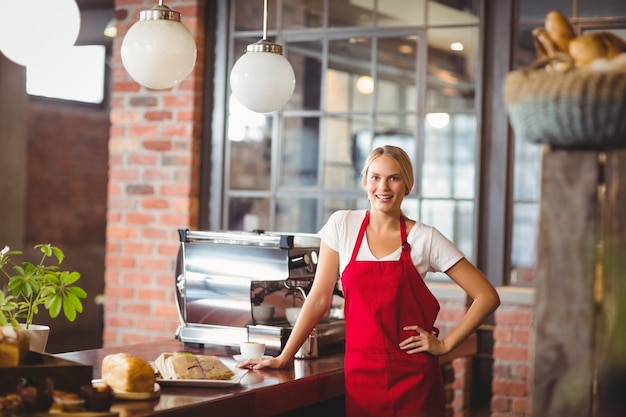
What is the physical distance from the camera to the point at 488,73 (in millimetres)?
4688

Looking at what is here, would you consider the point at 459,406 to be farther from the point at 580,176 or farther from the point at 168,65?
the point at 580,176

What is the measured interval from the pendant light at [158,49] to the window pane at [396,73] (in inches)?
77.5

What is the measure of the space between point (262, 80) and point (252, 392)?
1.05 m

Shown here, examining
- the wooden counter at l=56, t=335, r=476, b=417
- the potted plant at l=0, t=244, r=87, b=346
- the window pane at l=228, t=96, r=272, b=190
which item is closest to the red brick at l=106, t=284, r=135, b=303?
the window pane at l=228, t=96, r=272, b=190

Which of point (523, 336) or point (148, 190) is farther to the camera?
point (148, 190)

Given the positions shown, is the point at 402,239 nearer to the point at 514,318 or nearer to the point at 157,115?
the point at 514,318

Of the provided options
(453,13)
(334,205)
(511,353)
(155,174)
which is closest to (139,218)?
(155,174)

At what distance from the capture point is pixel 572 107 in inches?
65.6

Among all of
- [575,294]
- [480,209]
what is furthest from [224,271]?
[575,294]

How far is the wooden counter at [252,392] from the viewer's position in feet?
8.46

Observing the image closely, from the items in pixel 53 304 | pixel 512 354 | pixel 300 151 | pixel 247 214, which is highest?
pixel 300 151

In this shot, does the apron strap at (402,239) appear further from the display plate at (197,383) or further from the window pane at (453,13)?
the window pane at (453,13)

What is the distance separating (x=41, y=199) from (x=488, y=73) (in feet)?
21.3

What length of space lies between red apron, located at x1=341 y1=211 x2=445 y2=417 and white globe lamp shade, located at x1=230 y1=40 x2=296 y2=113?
62 cm
